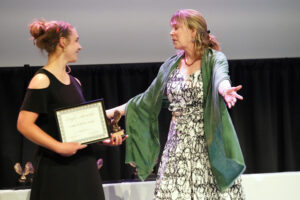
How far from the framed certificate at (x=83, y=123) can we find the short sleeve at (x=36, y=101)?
0.07 m

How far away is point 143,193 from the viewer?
299 cm

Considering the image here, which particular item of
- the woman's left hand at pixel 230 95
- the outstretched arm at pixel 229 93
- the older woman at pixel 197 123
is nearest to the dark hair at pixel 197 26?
the older woman at pixel 197 123

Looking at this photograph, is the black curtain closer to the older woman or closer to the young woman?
the older woman

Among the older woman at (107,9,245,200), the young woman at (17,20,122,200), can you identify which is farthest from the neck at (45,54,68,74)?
the older woman at (107,9,245,200)

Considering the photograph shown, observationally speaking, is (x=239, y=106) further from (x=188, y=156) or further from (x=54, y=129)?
(x=54, y=129)

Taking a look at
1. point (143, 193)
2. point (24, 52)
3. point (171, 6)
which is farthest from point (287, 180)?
point (24, 52)

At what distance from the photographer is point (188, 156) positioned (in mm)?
2264

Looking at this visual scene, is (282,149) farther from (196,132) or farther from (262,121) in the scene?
(196,132)

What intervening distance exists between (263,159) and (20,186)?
8.10 feet

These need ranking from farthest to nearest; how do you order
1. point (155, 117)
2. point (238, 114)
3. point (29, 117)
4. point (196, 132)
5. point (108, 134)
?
point (238, 114)
point (155, 117)
point (196, 132)
point (108, 134)
point (29, 117)

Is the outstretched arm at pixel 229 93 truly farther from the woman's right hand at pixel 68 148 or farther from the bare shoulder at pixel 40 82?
the bare shoulder at pixel 40 82

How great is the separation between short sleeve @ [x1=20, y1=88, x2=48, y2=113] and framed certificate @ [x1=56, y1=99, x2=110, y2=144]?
0.24ft

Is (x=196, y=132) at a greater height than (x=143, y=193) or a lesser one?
greater

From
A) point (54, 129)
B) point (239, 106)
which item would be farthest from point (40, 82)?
point (239, 106)
